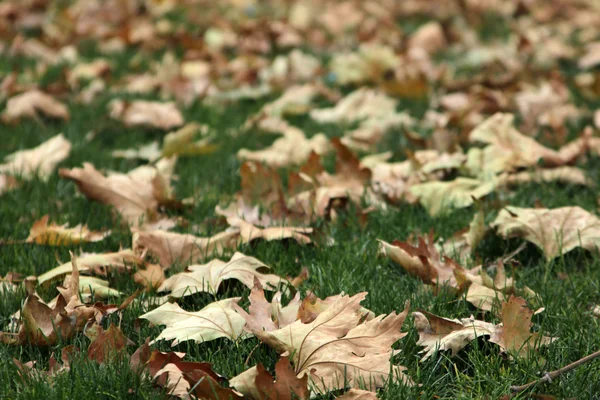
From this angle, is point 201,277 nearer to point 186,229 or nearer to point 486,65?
point 186,229

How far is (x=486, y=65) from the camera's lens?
4.46 metres

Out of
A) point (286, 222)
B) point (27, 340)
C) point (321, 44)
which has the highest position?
point (27, 340)

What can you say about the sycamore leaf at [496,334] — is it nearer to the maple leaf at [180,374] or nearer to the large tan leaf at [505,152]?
the maple leaf at [180,374]

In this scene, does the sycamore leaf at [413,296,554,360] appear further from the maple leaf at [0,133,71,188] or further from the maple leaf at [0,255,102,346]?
the maple leaf at [0,133,71,188]

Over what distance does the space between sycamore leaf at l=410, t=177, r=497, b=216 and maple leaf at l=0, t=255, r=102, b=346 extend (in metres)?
1.19

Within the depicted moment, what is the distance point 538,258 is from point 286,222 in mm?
784

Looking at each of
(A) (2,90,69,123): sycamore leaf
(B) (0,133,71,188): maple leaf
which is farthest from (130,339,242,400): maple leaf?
(A) (2,90,69,123): sycamore leaf

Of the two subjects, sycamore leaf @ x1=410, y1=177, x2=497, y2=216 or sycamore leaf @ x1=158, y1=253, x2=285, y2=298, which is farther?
sycamore leaf @ x1=410, y1=177, x2=497, y2=216

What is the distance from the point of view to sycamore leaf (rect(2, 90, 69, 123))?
341 cm

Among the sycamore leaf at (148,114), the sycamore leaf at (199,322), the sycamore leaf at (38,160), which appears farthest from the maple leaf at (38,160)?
the sycamore leaf at (199,322)

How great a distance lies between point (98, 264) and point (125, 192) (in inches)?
19.9

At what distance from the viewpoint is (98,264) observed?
75.8 inches

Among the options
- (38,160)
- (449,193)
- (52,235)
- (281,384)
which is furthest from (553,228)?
→ (38,160)

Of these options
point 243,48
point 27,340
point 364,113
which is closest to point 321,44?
point 243,48
